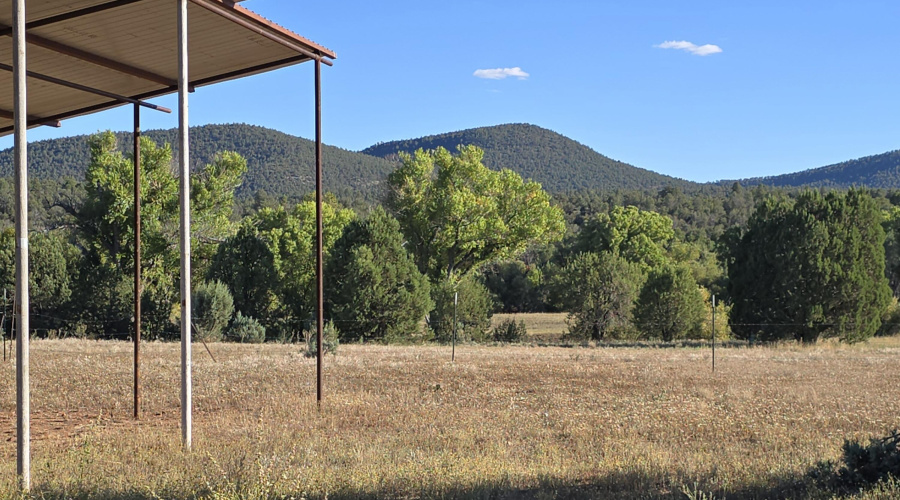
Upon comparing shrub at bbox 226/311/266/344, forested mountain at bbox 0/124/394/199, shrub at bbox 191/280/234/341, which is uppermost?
forested mountain at bbox 0/124/394/199

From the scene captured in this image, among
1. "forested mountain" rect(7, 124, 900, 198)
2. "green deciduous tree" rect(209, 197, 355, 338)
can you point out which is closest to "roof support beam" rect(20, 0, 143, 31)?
"green deciduous tree" rect(209, 197, 355, 338)

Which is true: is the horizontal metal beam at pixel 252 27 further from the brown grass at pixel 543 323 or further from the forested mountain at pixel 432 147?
the forested mountain at pixel 432 147

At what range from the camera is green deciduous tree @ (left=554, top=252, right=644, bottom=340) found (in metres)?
48.0

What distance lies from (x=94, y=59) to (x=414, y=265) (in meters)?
29.8

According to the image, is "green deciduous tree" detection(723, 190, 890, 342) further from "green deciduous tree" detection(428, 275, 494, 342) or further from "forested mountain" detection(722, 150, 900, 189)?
"forested mountain" detection(722, 150, 900, 189)

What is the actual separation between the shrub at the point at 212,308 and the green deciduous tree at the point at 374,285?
5082mm

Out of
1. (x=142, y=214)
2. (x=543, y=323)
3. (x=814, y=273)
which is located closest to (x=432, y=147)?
(x=543, y=323)

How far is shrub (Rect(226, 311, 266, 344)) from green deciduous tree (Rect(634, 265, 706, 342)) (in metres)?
21.5

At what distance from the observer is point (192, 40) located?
11812 mm

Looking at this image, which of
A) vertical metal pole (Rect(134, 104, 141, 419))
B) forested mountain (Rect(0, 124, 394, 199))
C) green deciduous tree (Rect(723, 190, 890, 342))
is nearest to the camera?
vertical metal pole (Rect(134, 104, 141, 419))

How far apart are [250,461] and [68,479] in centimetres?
168

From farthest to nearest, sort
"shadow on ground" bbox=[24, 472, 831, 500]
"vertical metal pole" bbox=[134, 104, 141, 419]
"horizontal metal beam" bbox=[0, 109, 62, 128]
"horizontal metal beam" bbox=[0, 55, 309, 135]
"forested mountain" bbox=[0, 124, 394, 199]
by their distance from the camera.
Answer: "forested mountain" bbox=[0, 124, 394, 199], "horizontal metal beam" bbox=[0, 109, 62, 128], "horizontal metal beam" bbox=[0, 55, 309, 135], "vertical metal pole" bbox=[134, 104, 141, 419], "shadow on ground" bbox=[24, 472, 831, 500]

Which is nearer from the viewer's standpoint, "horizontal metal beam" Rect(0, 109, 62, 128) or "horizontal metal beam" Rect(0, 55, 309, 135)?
"horizontal metal beam" Rect(0, 55, 309, 135)

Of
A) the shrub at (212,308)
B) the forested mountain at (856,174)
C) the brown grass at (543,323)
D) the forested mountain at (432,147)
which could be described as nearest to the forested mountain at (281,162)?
the forested mountain at (432,147)
